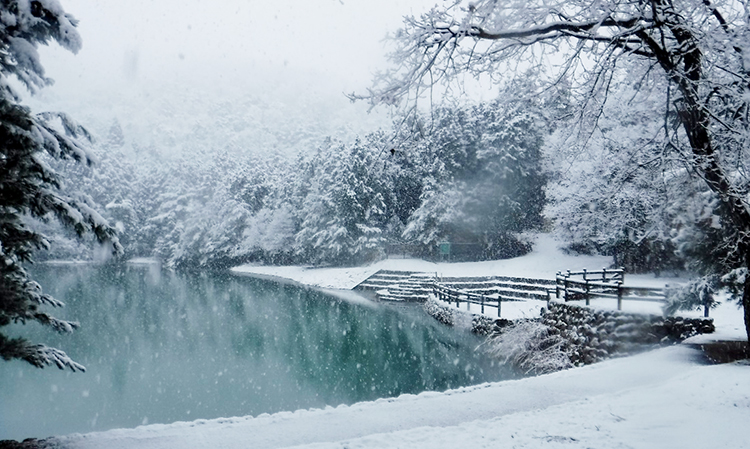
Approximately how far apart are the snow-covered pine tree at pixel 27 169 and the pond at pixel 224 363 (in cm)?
632

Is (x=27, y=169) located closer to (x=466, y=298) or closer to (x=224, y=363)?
(x=224, y=363)

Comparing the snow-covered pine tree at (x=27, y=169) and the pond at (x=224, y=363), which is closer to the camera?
the snow-covered pine tree at (x=27, y=169)

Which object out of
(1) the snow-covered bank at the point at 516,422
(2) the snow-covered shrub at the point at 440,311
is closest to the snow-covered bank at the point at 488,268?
(2) the snow-covered shrub at the point at 440,311

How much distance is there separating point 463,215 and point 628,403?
29.2m

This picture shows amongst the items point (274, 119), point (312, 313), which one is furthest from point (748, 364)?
point (274, 119)

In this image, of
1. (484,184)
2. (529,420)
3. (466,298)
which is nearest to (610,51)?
(529,420)

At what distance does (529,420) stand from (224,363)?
11.6 m

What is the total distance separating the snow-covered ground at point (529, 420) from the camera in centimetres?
494

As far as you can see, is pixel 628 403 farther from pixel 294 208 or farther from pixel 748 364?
pixel 294 208

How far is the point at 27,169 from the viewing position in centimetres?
429

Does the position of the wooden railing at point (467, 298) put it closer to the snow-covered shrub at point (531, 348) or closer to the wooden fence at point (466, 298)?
the wooden fence at point (466, 298)

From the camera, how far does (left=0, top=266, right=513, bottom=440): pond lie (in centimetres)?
1101

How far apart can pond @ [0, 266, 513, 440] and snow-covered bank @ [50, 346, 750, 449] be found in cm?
505

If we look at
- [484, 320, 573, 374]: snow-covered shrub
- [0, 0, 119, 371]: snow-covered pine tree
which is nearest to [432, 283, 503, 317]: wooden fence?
[484, 320, 573, 374]: snow-covered shrub
